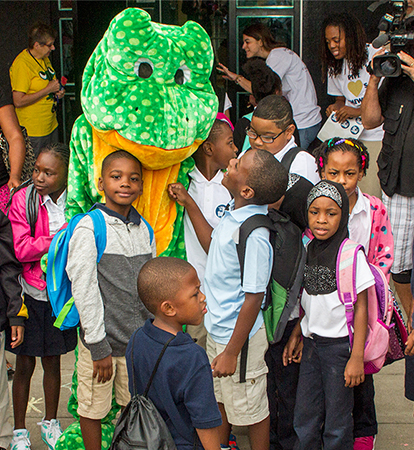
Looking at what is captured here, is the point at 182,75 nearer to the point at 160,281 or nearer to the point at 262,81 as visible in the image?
the point at 160,281

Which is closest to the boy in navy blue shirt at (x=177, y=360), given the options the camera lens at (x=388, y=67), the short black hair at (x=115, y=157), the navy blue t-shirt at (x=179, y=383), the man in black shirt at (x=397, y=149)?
the navy blue t-shirt at (x=179, y=383)

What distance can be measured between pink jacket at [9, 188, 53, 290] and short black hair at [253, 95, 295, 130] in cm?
130

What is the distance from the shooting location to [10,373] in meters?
4.18

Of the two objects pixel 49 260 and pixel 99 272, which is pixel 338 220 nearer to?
pixel 99 272

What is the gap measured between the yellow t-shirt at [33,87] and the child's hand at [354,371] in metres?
4.48

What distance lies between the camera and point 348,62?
5.16 m

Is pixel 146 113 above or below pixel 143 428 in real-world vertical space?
above

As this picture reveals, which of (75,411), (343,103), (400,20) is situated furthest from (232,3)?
(75,411)

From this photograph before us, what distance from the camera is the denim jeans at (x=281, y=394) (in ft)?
10.2

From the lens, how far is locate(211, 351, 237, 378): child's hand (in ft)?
8.73

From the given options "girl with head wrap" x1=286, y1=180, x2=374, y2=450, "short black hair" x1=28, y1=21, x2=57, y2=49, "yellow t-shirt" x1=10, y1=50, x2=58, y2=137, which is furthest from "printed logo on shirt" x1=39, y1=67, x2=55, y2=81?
"girl with head wrap" x1=286, y1=180, x2=374, y2=450

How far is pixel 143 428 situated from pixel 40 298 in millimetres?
1434

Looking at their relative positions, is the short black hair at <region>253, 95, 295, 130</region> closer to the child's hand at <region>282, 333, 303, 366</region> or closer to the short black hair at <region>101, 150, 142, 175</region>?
the short black hair at <region>101, 150, 142, 175</region>

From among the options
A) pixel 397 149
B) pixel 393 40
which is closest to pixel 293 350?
pixel 397 149
